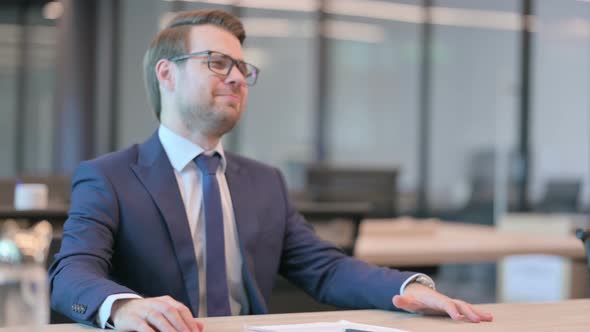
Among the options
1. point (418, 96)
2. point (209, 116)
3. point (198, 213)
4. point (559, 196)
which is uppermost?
point (418, 96)

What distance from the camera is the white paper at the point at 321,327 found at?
1542mm

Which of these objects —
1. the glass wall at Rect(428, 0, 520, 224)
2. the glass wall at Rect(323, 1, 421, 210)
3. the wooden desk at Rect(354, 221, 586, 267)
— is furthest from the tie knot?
the glass wall at Rect(428, 0, 520, 224)

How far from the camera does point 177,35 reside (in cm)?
223

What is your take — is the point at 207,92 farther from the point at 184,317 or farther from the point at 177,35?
the point at 184,317

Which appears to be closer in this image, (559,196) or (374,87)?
(374,87)

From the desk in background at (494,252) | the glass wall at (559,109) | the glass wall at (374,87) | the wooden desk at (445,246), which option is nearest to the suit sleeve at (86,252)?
the wooden desk at (445,246)

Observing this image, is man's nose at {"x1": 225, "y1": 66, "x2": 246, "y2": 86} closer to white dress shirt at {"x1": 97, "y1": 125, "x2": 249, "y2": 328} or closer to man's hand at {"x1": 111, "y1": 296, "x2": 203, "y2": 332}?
white dress shirt at {"x1": 97, "y1": 125, "x2": 249, "y2": 328}

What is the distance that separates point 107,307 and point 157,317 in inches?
6.2

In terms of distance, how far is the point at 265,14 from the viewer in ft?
30.9

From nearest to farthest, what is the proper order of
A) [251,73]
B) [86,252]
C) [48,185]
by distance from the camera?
[86,252] → [251,73] → [48,185]

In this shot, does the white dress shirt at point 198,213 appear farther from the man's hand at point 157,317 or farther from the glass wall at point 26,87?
the glass wall at point 26,87

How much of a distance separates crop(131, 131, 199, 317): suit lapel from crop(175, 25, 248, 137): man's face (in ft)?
0.45

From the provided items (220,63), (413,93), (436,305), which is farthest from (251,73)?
(413,93)

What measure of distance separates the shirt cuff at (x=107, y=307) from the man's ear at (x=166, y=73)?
2.61 feet
